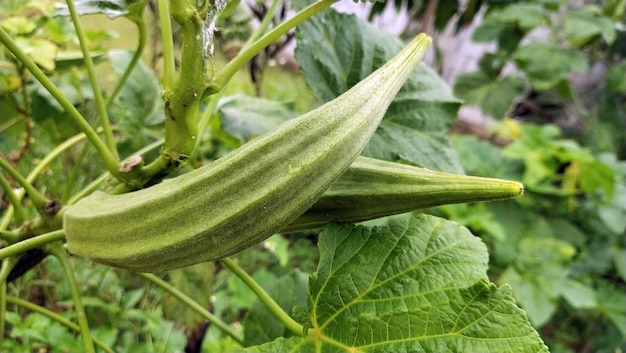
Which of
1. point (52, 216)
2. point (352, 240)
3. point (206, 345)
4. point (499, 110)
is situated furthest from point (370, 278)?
point (499, 110)

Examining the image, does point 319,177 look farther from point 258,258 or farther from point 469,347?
point 258,258

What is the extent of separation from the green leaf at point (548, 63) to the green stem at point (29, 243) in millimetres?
2576

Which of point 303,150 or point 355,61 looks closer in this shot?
point 303,150

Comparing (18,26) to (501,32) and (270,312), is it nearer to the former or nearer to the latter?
(270,312)

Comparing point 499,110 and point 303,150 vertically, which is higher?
point 303,150

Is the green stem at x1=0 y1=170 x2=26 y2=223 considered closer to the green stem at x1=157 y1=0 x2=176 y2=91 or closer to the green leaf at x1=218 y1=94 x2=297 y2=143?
the green stem at x1=157 y1=0 x2=176 y2=91

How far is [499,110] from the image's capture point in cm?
274

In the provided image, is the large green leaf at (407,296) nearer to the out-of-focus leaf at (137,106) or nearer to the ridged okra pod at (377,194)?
the ridged okra pod at (377,194)

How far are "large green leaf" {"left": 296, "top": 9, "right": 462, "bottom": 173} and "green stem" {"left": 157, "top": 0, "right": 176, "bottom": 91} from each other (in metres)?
0.29

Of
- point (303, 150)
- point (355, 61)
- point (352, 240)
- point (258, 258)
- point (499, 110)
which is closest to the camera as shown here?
point (303, 150)

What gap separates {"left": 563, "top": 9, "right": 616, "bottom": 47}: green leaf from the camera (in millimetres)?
2410

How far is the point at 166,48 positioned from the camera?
0.56m

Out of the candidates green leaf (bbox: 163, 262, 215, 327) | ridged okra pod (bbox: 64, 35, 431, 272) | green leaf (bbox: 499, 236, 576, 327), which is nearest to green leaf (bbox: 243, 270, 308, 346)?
ridged okra pod (bbox: 64, 35, 431, 272)

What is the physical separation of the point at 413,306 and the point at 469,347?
2.8 inches
